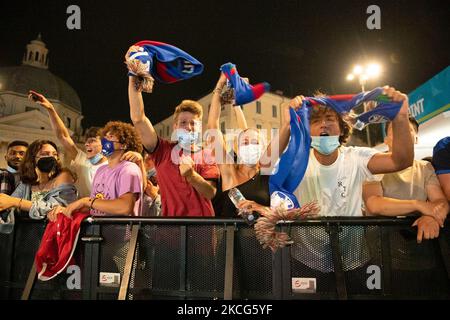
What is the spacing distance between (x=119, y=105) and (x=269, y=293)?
6268 mm

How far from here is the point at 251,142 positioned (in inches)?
98.2

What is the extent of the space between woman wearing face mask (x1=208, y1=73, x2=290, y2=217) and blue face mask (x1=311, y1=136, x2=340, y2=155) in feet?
1.17

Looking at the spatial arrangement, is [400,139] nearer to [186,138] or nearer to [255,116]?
[186,138]

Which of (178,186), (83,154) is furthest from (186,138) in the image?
(83,154)

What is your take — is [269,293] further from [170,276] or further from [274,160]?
[274,160]

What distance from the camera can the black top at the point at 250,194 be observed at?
2.39m

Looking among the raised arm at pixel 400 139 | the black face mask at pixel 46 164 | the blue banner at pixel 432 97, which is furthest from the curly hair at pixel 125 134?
the blue banner at pixel 432 97

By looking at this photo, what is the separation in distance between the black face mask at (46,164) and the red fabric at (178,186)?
738 mm

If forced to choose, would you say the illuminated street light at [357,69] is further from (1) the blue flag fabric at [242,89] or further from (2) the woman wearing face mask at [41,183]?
(2) the woman wearing face mask at [41,183]

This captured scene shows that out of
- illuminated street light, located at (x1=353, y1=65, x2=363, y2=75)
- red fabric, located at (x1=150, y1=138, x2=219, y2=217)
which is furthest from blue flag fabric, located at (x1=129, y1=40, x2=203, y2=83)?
illuminated street light, located at (x1=353, y1=65, x2=363, y2=75)

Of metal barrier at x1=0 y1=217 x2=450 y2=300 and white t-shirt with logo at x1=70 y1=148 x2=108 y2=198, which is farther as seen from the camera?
white t-shirt with logo at x1=70 y1=148 x2=108 y2=198

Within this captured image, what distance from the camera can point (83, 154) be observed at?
12.6ft

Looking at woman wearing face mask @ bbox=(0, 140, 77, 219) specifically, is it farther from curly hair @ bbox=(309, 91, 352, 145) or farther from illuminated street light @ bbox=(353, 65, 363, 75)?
illuminated street light @ bbox=(353, 65, 363, 75)

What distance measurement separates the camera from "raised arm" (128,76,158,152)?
244 centimetres
